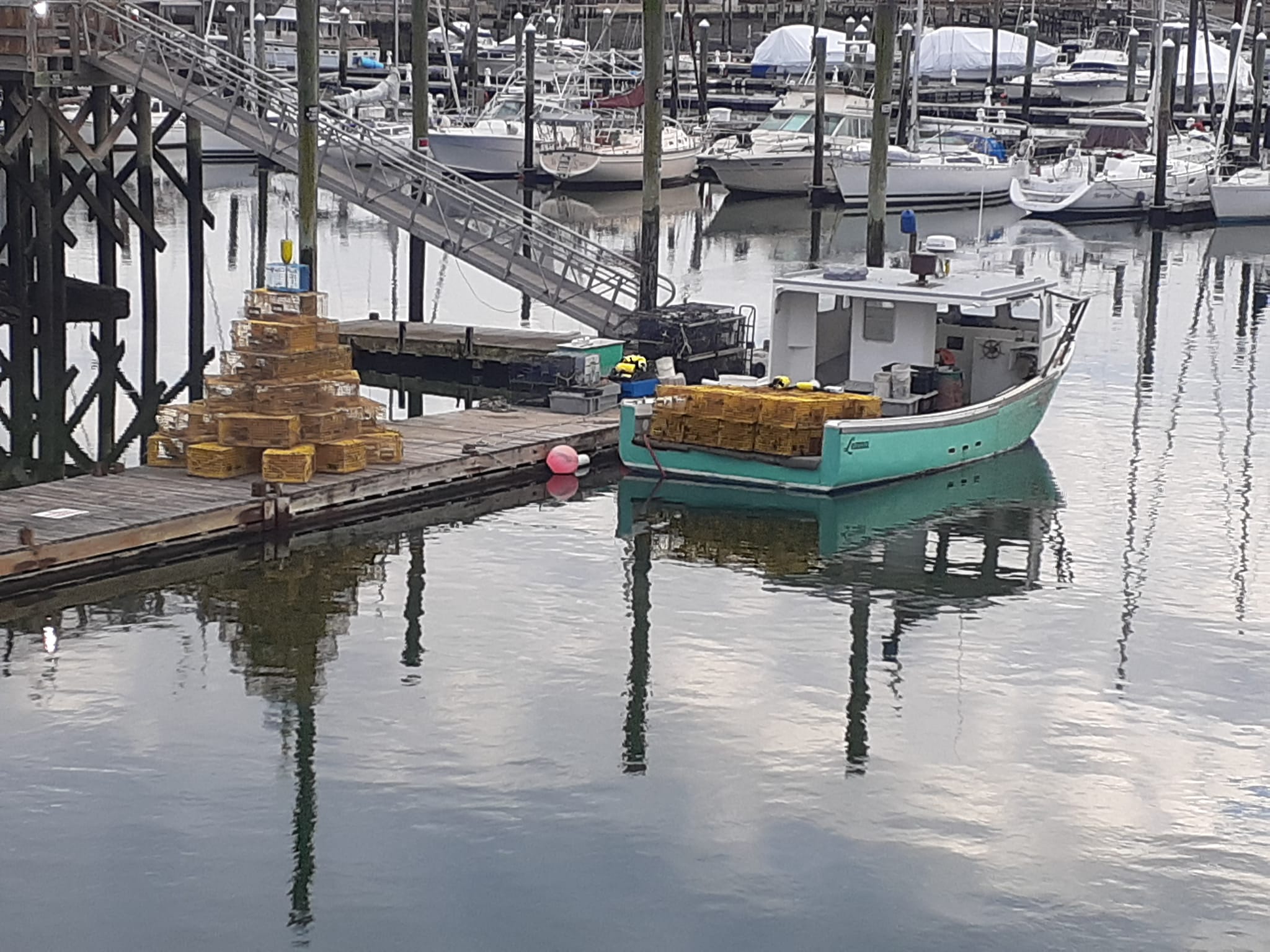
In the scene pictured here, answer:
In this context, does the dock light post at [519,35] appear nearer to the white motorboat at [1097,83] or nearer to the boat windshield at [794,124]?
the boat windshield at [794,124]

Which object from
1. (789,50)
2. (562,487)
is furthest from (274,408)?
(789,50)

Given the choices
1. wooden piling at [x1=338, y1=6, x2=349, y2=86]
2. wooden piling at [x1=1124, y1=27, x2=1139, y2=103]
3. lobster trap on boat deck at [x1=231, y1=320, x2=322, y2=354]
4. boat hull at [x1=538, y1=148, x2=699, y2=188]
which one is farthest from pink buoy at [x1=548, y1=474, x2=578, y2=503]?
wooden piling at [x1=1124, y1=27, x2=1139, y2=103]

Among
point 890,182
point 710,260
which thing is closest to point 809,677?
point 710,260

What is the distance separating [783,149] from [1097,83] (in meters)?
27.4

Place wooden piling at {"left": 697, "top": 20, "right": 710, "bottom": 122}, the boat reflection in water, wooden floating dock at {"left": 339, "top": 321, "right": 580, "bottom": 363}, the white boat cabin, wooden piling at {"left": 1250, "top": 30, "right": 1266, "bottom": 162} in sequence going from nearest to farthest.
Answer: the boat reflection in water, the white boat cabin, wooden floating dock at {"left": 339, "top": 321, "right": 580, "bottom": 363}, wooden piling at {"left": 1250, "top": 30, "right": 1266, "bottom": 162}, wooden piling at {"left": 697, "top": 20, "right": 710, "bottom": 122}

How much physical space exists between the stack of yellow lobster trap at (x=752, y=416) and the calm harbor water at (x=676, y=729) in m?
0.59

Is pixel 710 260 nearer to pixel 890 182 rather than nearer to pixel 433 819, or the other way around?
pixel 890 182

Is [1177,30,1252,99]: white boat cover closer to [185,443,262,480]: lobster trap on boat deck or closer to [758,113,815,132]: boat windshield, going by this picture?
[758,113,815,132]: boat windshield

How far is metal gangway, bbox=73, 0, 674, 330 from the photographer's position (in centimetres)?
2770

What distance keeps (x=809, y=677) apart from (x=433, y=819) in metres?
4.06

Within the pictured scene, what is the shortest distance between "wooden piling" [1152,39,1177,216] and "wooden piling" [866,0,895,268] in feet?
71.2

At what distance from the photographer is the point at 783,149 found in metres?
59.3

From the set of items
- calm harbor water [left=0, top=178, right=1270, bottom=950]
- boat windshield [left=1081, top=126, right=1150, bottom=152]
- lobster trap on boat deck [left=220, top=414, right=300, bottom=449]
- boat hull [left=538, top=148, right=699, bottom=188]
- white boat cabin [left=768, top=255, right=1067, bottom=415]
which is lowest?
calm harbor water [left=0, top=178, right=1270, bottom=950]

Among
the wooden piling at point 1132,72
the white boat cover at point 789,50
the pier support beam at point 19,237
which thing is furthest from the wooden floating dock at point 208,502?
the white boat cover at point 789,50
